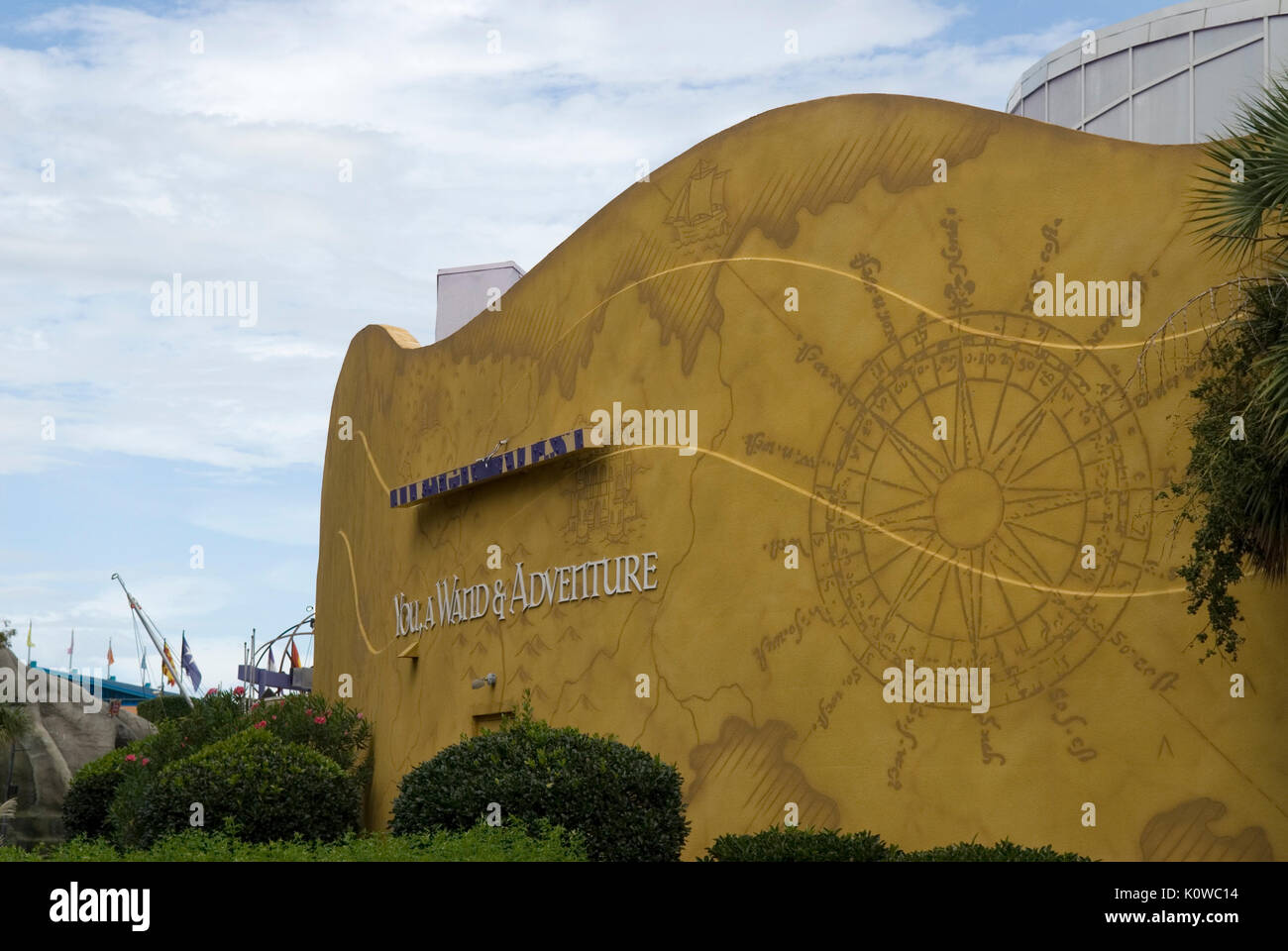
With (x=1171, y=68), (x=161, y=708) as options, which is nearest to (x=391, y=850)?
(x=1171, y=68)

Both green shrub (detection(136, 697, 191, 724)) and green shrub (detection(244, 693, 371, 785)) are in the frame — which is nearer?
green shrub (detection(244, 693, 371, 785))

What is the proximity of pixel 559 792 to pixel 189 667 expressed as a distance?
39.0 m

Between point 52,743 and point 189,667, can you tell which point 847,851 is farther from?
point 189,667

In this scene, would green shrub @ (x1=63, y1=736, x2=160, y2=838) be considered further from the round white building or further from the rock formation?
the round white building

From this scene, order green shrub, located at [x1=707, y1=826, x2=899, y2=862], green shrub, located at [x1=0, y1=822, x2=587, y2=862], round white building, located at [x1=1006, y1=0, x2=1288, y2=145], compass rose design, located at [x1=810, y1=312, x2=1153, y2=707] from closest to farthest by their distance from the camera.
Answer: green shrub, located at [x1=0, y1=822, x2=587, y2=862]
green shrub, located at [x1=707, y1=826, x2=899, y2=862]
compass rose design, located at [x1=810, y1=312, x2=1153, y2=707]
round white building, located at [x1=1006, y1=0, x2=1288, y2=145]

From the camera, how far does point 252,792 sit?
15.3 m

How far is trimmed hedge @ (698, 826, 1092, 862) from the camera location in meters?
10.3

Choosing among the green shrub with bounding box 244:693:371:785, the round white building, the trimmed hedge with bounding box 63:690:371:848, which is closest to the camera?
the trimmed hedge with bounding box 63:690:371:848

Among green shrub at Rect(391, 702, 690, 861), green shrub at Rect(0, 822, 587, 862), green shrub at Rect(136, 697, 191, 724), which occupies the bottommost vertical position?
green shrub at Rect(0, 822, 587, 862)

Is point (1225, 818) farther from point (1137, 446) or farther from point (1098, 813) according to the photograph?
point (1137, 446)

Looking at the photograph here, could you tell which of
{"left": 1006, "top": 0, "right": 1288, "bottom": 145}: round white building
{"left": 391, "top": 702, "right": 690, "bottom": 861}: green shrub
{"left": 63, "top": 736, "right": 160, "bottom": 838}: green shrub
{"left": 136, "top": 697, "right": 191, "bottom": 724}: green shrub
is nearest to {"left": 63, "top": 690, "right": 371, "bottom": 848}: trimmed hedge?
{"left": 63, "top": 736, "right": 160, "bottom": 838}: green shrub

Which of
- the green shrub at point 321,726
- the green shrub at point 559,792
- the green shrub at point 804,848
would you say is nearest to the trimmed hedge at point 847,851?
the green shrub at point 804,848

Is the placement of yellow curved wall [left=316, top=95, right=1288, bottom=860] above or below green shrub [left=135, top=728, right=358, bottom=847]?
above
